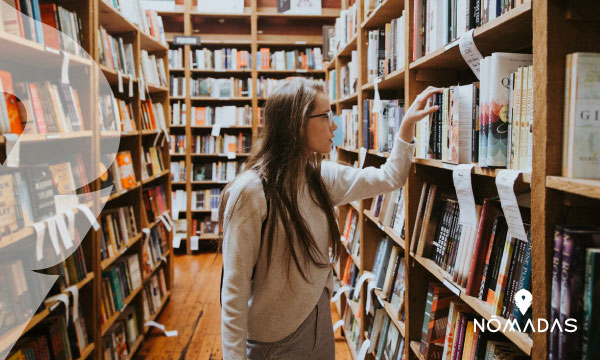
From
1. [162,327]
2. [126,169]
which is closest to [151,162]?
[126,169]

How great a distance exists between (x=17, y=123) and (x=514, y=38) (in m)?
1.64

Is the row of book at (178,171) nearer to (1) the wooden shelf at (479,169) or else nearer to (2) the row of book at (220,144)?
(2) the row of book at (220,144)

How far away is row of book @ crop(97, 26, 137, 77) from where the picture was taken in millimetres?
2320

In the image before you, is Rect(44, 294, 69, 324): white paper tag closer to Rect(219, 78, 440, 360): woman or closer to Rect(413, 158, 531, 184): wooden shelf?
Rect(219, 78, 440, 360): woman

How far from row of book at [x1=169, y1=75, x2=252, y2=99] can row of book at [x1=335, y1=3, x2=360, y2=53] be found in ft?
7.04

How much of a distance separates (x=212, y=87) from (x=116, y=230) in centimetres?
325

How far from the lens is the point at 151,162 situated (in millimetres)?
3289

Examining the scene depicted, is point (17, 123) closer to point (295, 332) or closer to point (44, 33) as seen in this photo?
point (44, 33)

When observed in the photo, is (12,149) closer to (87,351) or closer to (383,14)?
(87,351)

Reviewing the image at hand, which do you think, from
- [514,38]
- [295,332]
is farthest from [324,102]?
[295,332]

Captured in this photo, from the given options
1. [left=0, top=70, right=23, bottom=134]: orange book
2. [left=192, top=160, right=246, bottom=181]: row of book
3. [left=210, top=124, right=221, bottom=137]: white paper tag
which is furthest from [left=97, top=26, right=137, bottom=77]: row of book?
[left=192, top=160, right=246, bottom=181]: row of book

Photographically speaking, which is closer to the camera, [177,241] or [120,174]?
[120,174]

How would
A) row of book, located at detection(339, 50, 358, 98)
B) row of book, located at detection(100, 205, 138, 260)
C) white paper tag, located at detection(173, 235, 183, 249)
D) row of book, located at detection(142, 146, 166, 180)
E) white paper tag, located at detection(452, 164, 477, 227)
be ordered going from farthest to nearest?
white paper tag, located at detection(173, 235, 183, 249) → row of book, located at detection(142, 146, 166, 180) → row of book, located at detection(339, 50, 358, 98) → row of book, located at detection(100, 205, 138, 260) → white paper tag, located at detection(452, 164, 477, 227)

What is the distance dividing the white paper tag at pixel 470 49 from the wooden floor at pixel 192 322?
1.45 meters
